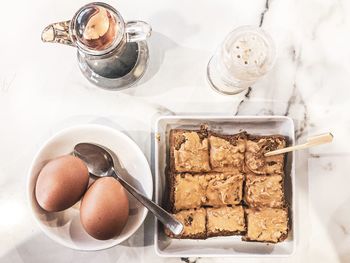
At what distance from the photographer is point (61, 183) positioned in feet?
3.73

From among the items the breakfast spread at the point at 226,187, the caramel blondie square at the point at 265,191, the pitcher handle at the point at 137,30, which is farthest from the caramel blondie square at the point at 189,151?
the pitcher handle at the point at 137,30

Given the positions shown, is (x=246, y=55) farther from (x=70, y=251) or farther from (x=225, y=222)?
(x=70, y=251)

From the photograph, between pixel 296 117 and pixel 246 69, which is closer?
pixel 246 69

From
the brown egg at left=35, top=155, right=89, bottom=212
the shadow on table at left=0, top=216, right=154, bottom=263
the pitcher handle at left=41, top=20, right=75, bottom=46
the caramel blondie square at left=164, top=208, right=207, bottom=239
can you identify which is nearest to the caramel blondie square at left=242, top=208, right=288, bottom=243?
the caramel blondie square at left=164, top=208, right=207, bottom=239

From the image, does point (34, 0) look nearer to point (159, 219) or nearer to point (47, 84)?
point (47, 84)

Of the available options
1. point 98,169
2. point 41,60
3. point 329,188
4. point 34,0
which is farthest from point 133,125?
point 329,188

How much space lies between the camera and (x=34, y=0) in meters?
1.32

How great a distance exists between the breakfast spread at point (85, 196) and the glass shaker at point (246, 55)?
335mm

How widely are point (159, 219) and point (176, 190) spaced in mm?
80

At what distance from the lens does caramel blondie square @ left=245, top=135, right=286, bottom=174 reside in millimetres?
1256

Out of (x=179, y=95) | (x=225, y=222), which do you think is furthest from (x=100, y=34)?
(x=225, y=222)

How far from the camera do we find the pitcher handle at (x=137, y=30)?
1151 millimetres

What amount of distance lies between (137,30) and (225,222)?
1.47ft

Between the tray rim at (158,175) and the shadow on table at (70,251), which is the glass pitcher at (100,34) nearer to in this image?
the tray rim at (158,175)
